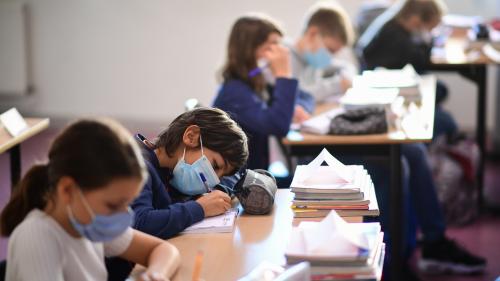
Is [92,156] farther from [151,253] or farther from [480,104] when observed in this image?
[480,104]

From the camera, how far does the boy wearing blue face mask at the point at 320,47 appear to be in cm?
423

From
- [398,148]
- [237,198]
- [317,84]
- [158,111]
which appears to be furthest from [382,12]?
[237,198]

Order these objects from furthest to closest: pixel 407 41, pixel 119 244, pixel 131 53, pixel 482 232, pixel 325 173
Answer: pixel 131 53
pixel 407 41
pixel 482 232
pixel 325 173
pixel 119 244

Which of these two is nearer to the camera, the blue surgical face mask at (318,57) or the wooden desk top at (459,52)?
the blue surgical face mask at (318,57)

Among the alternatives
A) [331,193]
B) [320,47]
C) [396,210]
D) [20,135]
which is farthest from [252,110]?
[331,193]

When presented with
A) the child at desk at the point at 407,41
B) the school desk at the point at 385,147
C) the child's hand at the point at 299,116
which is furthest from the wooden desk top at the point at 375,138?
the child at desk at the point at 407,41

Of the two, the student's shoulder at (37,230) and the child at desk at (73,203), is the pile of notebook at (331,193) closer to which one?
the child at desk at (73,203)

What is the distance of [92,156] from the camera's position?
170 centimetres

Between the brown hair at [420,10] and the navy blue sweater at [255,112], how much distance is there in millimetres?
1510

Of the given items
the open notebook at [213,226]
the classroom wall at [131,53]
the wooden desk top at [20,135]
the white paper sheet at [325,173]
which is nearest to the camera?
the open notebook at [213,226]

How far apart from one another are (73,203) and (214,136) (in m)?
0.68

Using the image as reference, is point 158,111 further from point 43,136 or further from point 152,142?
point 152,142

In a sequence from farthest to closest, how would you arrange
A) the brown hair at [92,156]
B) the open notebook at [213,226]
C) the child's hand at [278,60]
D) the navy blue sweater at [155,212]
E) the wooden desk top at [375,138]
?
the child's hand at [278,60] → the wooden desk top at [375,138] → the open notebook at [213,226] → the navy blue sweater at [155,212] → the brown hair at [92,156]

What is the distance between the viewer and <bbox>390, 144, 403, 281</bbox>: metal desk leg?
3.31m
